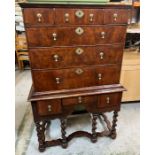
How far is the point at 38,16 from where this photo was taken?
3.66 ft

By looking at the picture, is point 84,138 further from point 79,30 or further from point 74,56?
point 79,30

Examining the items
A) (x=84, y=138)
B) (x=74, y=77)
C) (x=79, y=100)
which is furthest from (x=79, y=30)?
(x=84, y=138)

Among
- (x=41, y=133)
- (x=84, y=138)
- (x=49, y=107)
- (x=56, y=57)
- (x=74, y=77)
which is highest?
(x=56, y=57)

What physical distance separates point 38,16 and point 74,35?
283 millimetres

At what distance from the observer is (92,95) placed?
1.44 meters

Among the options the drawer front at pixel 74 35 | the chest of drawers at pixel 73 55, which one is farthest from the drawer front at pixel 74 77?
the drawer front at pixel 74 35

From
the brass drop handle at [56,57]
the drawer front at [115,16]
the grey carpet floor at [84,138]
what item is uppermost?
the drawer front at [115,16]

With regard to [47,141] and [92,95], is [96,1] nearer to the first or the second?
[92,95]

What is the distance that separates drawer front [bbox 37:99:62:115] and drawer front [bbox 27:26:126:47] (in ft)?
1.55

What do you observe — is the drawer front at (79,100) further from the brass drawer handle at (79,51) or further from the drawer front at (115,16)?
the drawer front at (115,16)

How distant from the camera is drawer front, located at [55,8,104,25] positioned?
114 centimetres

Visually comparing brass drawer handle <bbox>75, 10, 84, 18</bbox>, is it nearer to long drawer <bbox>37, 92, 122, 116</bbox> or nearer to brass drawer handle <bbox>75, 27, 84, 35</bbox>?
brass drawer handle <bbox>75, 27, 84, 35</bbox>

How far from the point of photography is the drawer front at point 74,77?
51.4 inches

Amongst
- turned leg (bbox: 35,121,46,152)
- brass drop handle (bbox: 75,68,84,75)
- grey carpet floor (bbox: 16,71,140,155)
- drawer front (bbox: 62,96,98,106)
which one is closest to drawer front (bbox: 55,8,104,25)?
brass drop handle (bbox: 75,68,84,75)
